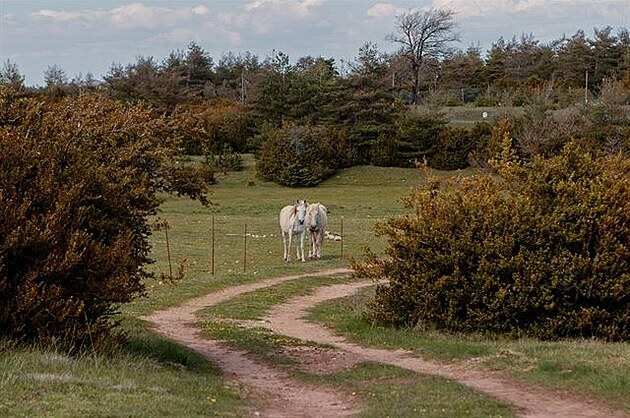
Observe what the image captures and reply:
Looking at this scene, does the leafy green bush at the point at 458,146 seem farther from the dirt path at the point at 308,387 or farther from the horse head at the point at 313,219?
the dirt path at the point at 308,387

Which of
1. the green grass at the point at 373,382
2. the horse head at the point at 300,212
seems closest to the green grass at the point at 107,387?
the green grass at the point at 373,382

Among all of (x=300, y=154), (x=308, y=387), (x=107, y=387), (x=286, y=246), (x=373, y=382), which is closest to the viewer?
(x=107, y=387)

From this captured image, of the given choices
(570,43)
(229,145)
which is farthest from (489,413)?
(570,43)

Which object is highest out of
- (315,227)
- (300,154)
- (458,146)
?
(458,146)

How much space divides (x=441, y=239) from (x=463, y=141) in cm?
5521

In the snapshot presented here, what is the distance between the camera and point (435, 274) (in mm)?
18891

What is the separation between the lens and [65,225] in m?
13.3

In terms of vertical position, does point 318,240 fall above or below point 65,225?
below

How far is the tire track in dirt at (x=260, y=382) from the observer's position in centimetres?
1126

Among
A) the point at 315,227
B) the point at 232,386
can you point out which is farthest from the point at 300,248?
the point at 232,386

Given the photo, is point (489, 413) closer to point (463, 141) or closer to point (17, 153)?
point (17, 153)

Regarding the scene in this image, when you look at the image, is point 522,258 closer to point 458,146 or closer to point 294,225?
point 294,225

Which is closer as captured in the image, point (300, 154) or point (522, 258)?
point (522, 258)

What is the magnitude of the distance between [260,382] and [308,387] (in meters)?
0.83
